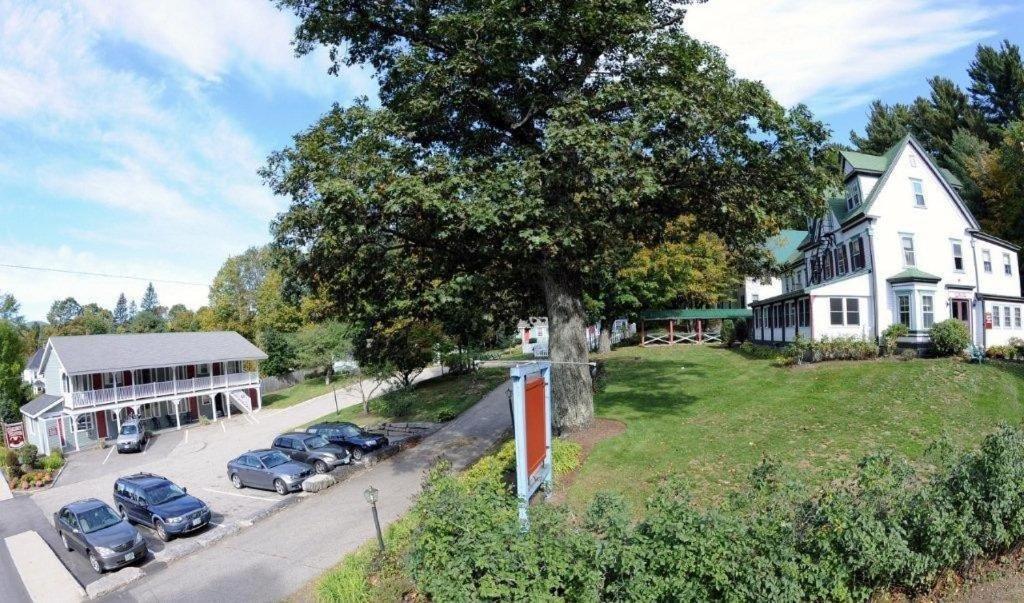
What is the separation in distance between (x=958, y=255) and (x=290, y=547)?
3218cm

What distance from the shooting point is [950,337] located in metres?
23.3

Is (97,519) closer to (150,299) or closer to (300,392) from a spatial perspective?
(300,392)

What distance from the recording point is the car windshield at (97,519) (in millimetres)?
16734

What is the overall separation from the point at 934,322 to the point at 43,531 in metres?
38.1

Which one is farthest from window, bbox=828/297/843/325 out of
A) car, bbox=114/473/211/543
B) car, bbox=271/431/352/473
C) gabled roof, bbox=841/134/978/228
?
car, bbox=114/473/211/543

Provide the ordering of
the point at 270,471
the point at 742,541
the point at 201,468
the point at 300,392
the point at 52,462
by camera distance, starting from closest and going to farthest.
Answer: the point at 742,541 < the point at 270,471 < the point at 201,468 < the point at 52,462 < the point at 300,392

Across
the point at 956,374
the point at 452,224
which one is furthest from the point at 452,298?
the point at 956,374

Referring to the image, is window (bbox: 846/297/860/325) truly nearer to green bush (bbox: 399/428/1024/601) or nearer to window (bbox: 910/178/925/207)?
window (bbox: 910/178/925/207)

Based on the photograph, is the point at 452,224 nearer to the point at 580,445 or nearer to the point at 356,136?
the point at 356,136

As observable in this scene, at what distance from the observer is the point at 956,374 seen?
20.1 meters

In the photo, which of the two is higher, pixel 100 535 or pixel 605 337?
pixel 605 337

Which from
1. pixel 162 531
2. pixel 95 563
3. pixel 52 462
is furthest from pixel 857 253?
pixel 52 462

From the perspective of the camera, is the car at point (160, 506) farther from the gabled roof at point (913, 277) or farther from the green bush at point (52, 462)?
the gabled roof at point (913, 277)


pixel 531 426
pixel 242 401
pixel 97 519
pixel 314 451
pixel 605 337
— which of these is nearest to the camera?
pixel 531 426
